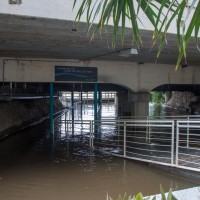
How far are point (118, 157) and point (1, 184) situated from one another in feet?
10.5

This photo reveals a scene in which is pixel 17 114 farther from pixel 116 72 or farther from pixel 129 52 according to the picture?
pixel 129 52

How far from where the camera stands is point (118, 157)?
804 cm

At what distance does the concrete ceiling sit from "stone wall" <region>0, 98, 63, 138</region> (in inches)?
131

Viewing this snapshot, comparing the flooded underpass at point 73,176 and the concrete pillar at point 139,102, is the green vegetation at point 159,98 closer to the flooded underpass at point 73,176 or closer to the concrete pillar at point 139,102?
the concrete pillar at point 139,102

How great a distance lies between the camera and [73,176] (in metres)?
6.63

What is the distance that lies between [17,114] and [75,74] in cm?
461

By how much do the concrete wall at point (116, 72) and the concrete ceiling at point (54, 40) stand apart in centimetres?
47

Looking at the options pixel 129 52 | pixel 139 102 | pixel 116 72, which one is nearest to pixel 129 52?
pixel 129 52

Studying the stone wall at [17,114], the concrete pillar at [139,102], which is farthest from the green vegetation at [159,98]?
the concrete pillar at [139,102]

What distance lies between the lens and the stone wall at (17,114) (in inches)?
507

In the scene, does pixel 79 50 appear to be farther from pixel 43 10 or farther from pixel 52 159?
pixel 43 10

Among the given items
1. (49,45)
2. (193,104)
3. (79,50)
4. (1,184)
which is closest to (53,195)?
(1,184)

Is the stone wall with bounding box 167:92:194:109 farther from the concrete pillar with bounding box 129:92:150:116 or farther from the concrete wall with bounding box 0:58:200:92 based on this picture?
the concrete pillar with bounding box 129:92:150:116

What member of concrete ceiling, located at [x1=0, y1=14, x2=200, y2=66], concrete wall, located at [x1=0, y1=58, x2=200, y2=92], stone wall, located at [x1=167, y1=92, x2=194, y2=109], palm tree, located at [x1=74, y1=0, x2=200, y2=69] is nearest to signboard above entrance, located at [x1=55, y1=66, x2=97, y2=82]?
concrete wall, located at [x1=0, y1=58, x2=200, y2=92]
